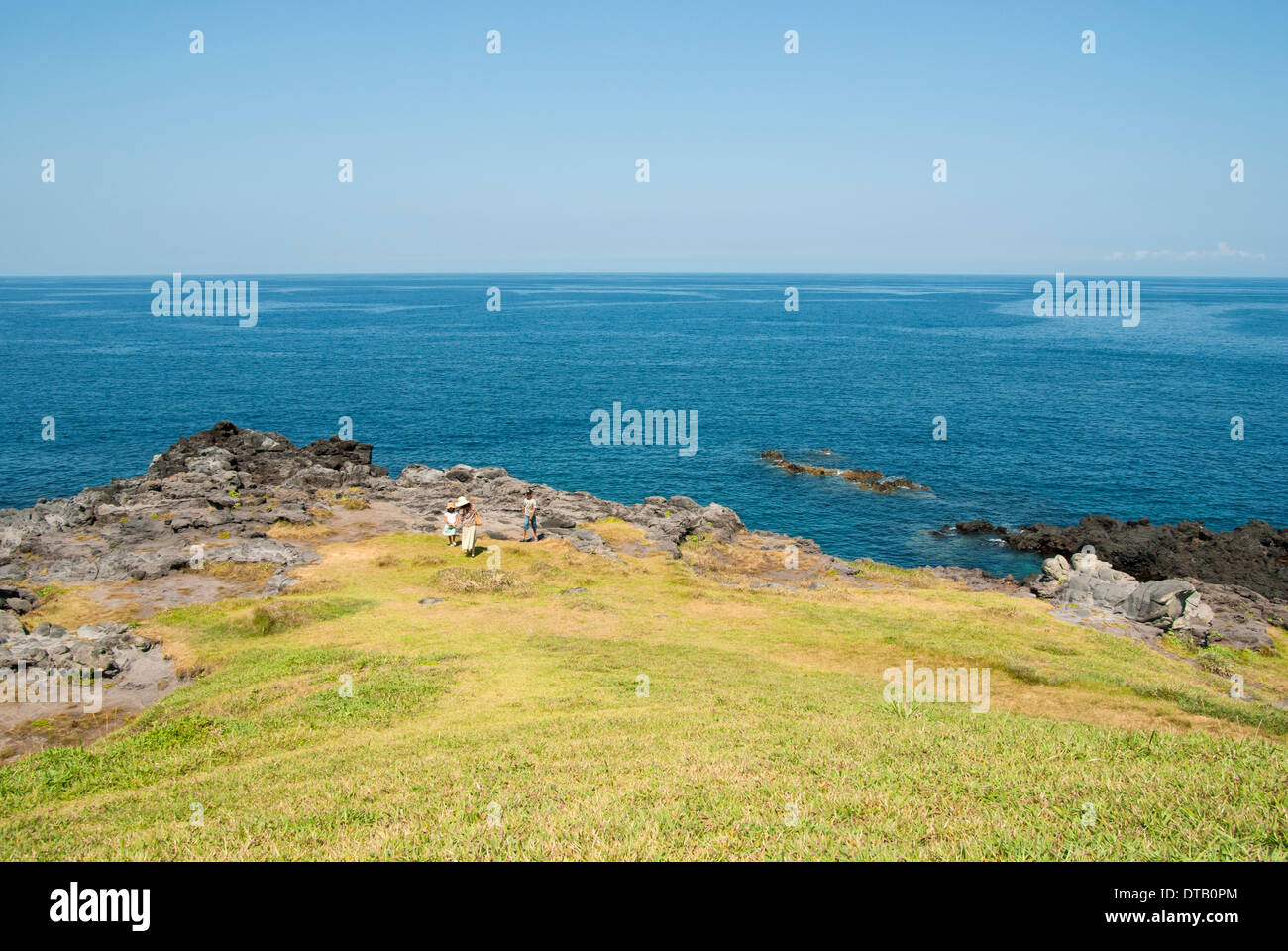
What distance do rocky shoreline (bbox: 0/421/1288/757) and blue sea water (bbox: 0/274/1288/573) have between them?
7.67 meters

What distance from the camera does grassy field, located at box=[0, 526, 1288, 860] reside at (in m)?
11.6

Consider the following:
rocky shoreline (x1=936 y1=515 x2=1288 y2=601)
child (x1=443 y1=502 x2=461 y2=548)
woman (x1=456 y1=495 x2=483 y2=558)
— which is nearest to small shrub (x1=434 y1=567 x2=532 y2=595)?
woman (x1=456 y1=495 x2=483 y2=558)

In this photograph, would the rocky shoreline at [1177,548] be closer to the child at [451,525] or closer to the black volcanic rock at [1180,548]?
the black volcanic rock at [1180,548]

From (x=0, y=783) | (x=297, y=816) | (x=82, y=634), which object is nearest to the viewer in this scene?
(x=297, y=816)

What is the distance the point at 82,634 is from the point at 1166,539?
60.1m

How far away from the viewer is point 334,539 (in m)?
42.9

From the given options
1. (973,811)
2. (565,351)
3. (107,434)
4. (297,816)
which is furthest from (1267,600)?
(565,351)

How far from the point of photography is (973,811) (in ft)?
40.0

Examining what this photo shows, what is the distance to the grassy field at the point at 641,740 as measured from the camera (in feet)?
38.1

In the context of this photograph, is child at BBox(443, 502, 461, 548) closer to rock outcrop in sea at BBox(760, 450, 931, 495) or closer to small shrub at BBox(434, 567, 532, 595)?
small shrub at BBox(434, 567, 532, 595)

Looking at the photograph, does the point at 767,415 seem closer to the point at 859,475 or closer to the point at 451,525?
the point at 859,475

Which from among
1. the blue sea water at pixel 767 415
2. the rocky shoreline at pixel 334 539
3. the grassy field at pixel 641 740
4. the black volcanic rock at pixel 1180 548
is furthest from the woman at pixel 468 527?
the black volcanic rock at pixel 1180 548

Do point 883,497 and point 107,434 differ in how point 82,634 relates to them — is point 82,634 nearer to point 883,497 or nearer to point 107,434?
point 883,497

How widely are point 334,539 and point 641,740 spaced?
100 feet
